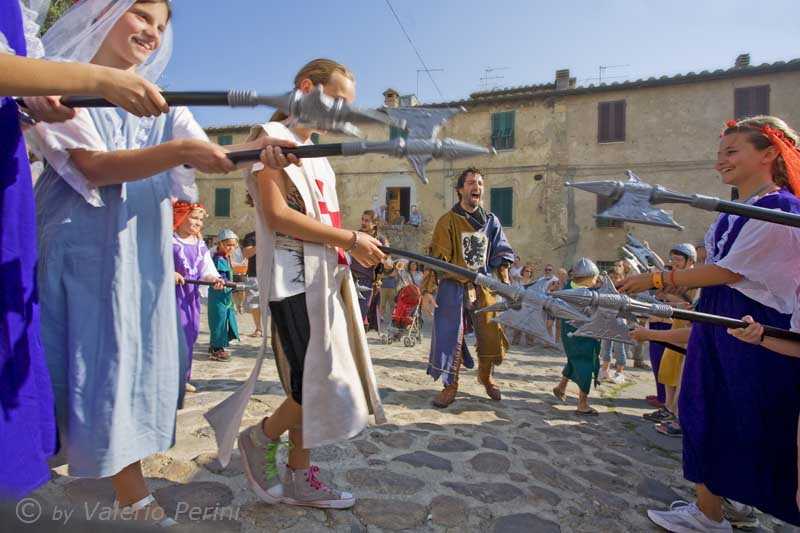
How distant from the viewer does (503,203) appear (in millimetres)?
21234

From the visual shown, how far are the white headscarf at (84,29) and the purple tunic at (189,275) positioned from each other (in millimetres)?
2769

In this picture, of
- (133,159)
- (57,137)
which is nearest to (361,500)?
(133,159)

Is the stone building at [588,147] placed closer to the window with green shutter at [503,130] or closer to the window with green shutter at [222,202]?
the window with green shutter at [503,130]

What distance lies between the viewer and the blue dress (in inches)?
58.6

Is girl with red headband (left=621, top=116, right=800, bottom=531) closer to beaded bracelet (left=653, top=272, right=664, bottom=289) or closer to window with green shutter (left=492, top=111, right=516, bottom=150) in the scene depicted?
beaded bracelet (left=653, top=272, right=664, bottom=289)

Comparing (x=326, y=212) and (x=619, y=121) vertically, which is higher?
(x=619, y=121)

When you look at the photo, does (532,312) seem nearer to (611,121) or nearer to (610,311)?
(610,311)

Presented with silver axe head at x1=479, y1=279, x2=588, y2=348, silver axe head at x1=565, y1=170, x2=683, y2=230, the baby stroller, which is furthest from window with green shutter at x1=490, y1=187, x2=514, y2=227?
silver axe head at x1=565, y1=170, x2=683, y2=230

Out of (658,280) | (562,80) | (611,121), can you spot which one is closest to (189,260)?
(658,280)

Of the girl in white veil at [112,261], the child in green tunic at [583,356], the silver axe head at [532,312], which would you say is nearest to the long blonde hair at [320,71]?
the girl in white veil at [112,261]

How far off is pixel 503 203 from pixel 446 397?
17.9 m

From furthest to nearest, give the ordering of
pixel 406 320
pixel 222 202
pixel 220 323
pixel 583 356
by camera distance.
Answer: pixel 222 202, pixel 406 320, pixel 220 323, pixel 583 356

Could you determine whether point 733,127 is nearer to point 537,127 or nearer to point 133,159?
point 133,159

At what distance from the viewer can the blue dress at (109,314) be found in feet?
4.89
